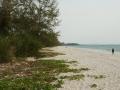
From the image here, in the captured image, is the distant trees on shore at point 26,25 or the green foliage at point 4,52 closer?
the green foliage at point 4,52

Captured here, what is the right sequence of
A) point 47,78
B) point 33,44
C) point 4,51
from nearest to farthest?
1. point 47,78
2. point 4,51
3. point 33,44

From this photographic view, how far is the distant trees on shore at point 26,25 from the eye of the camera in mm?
36719

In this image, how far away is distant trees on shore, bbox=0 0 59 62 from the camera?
36.7 meters


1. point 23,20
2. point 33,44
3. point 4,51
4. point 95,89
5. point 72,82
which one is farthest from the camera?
point 23,20

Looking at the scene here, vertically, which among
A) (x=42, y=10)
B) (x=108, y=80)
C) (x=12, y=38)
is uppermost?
(x=42, y=10)

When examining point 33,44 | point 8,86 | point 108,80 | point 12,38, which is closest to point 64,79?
point 108,80

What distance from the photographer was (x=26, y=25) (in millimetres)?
43719

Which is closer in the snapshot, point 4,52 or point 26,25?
point 4,52

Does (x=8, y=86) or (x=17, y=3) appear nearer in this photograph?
(x=8, y=86)

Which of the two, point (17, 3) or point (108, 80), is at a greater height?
point (17, 3)

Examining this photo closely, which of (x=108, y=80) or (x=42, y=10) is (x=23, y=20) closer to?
(x=42, y=10)

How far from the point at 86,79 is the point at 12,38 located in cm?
1835

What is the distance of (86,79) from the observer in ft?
59.8

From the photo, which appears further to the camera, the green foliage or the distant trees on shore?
the distant trees on shore
